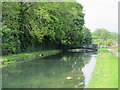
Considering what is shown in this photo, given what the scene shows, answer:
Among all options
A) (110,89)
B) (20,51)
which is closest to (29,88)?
(110,89)

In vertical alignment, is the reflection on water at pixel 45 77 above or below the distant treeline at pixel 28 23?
below

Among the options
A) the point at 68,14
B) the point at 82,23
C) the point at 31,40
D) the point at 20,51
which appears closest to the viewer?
the point at 20,51

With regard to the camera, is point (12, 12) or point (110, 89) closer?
point (110, 89)

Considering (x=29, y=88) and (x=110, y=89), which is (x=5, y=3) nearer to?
(x=29, y=88)

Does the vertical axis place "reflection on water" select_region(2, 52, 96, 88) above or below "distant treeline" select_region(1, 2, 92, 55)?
below

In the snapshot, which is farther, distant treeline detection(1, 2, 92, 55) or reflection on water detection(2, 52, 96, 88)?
distant treeline detection(1, 2, 92, 55)

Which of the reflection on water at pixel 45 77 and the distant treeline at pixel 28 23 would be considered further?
the distant treeline at pixel 28 23

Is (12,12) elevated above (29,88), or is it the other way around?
(12,12)

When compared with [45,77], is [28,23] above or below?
above

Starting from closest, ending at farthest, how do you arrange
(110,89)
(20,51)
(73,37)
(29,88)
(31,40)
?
(110,89) < (29,88) < (20,51) < (31,40) < (73,37)

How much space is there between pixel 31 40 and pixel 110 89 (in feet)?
69.5

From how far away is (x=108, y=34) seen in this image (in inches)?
3605

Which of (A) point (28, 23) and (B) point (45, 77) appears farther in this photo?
(A) point (28, 23)

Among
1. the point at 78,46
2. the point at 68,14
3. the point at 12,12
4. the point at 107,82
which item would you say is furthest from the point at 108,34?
the point at 107,82
